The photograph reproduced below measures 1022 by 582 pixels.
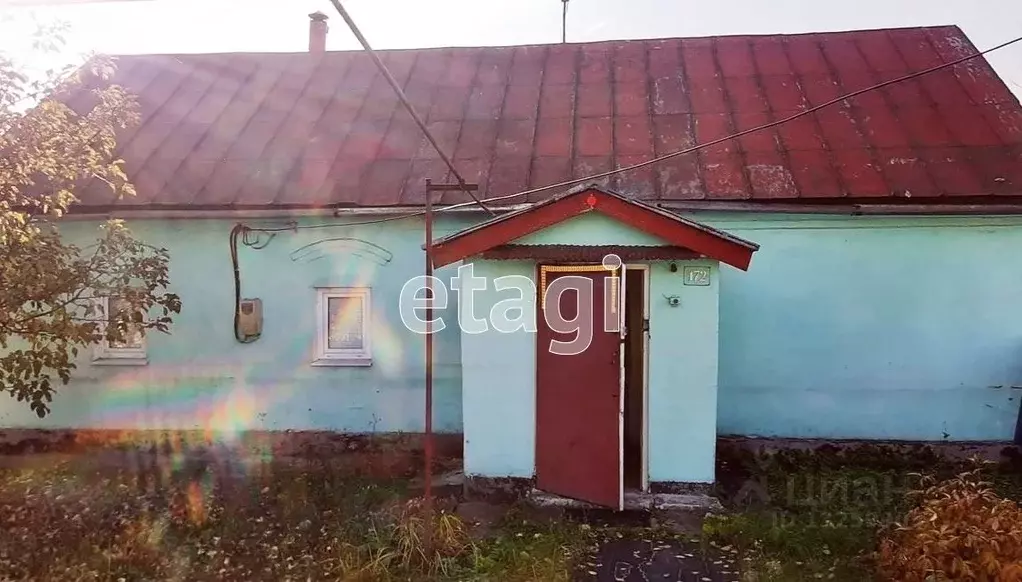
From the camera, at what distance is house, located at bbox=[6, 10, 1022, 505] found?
639 cm

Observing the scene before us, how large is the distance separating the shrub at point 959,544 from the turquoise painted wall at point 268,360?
4590mm

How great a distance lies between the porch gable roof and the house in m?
0.02

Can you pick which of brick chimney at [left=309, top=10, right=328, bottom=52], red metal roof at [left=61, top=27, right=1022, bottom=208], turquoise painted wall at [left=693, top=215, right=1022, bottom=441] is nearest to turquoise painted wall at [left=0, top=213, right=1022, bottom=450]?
turquoise painted wall at [left=693, top=215, right=1022, bottom=441]

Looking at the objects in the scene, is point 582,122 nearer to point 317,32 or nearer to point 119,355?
point 317,32

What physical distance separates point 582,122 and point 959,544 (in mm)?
6405

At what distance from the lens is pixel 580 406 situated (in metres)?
6.41

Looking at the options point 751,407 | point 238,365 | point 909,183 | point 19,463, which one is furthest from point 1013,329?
point 19,463

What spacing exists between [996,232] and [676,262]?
380cm

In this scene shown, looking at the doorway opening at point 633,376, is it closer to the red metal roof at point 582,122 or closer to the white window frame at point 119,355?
the red metal roof at point 582,122

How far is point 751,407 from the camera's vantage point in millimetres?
7762

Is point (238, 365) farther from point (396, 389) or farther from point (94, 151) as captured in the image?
point (94, 151)

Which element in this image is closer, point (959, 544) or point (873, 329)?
point (959, 544)
